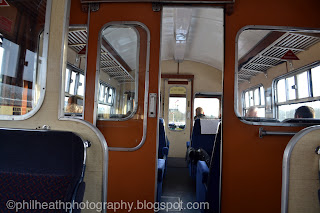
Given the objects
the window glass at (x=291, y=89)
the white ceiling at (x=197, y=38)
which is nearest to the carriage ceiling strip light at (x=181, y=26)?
the white ceiling at (x=197, y=38)

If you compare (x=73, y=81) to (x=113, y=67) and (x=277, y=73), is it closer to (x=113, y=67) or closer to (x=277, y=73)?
(x=113, y=67)

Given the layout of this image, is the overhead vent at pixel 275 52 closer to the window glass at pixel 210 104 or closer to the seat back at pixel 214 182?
the seat back at pixel 214 182

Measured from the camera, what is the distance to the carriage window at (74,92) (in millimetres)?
2575

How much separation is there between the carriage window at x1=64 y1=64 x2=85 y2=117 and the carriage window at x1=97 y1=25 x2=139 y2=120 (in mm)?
323

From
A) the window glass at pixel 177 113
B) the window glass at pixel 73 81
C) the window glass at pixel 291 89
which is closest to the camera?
the window glass at pixel 291 89

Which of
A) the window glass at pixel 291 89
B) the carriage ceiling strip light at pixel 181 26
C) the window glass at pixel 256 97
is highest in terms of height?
the carriage ceiling strip light at pixel 181 26

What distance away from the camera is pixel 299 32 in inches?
89.2

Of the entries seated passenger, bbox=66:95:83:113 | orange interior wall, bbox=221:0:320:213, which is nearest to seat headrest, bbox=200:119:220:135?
orange interior wall, bbox=221:0:320:213

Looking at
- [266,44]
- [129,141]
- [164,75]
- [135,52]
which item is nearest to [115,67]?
[135,52]

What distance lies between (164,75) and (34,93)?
16.7 feet

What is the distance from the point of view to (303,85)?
2.71m

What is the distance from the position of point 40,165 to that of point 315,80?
301 cm

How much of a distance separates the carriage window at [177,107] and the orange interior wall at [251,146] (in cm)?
426

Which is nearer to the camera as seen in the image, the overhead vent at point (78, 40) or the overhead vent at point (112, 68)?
the overhead vent at point (112, 68)
